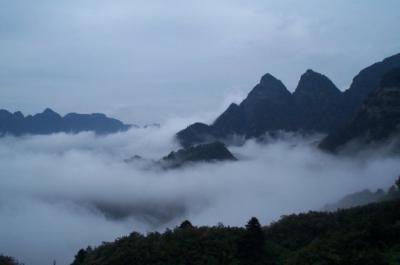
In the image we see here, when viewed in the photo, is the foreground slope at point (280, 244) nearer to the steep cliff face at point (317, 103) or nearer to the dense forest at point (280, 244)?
the dense forest at point (280, 244)

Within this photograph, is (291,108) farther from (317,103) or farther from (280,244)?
(280,244)

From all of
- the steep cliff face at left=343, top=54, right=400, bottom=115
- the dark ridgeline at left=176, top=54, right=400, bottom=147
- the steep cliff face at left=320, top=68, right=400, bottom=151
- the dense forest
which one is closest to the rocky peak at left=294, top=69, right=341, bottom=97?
the dark ridgeline at left=176, top=54, right=400, bottom=147

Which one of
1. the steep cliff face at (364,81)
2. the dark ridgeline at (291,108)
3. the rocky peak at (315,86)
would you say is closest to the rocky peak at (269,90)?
the dark ridgeline at (291,108)

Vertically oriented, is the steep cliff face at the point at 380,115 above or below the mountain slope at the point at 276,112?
below

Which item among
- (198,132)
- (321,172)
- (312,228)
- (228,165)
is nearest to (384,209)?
(312,228)

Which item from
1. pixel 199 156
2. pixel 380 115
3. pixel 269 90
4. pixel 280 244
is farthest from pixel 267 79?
pixel 280 244

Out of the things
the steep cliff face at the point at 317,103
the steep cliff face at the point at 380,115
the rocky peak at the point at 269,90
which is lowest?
the steep cliff face at the point at 380,115

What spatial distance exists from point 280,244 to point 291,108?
13179cm

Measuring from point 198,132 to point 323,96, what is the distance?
4219cm

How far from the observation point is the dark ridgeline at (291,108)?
146m

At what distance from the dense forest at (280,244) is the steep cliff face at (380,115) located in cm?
6888

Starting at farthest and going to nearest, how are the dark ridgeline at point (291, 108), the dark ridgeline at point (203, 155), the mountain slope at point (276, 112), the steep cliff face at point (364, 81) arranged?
the mountain slope at point (276, 112) < the dark ridgeline at point (291, 108) < the steep cliff face at point (364, 81) < the dark ridgeline at point (203, 155)

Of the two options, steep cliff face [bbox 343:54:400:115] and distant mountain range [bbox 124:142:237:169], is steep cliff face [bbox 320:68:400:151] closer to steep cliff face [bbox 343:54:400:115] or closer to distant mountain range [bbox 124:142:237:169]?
distant mountain range [bbox 124:142:237:169]

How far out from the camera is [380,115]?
319 ft
